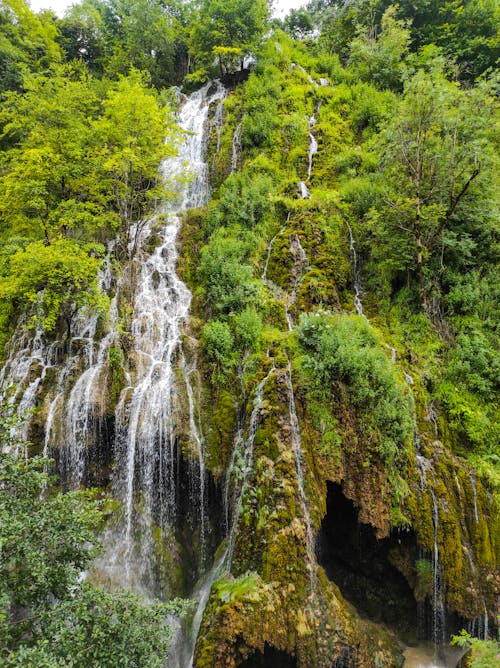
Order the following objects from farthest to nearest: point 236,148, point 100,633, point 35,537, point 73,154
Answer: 1. point 236,148
2. point 73,154
3. point 35,537
4. point 100,633

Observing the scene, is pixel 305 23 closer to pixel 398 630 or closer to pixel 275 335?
pixel 275 335

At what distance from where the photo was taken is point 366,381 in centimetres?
876

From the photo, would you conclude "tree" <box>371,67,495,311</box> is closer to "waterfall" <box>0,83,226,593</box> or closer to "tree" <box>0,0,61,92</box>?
"waterfall" <box>0,83,226,593</box>

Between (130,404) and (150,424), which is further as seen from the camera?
(130,404)

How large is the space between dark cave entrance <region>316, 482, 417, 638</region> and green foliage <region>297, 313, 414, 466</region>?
1.76m

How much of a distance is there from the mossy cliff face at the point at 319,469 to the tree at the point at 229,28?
50.5 feet

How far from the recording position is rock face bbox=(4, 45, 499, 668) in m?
6.92

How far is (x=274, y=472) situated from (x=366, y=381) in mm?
A: 3101

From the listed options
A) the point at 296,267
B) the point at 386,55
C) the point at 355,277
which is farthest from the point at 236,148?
the point at 386,55

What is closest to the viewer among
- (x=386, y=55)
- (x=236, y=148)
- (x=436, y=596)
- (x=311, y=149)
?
Result: (x=436, y=596)

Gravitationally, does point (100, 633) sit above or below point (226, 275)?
below

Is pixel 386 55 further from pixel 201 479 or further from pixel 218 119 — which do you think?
pixel 201 479

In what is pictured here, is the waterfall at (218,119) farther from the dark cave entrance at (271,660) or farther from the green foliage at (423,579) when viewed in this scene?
the dark cave entrance at (271,660)

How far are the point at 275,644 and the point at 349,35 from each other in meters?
31.3
